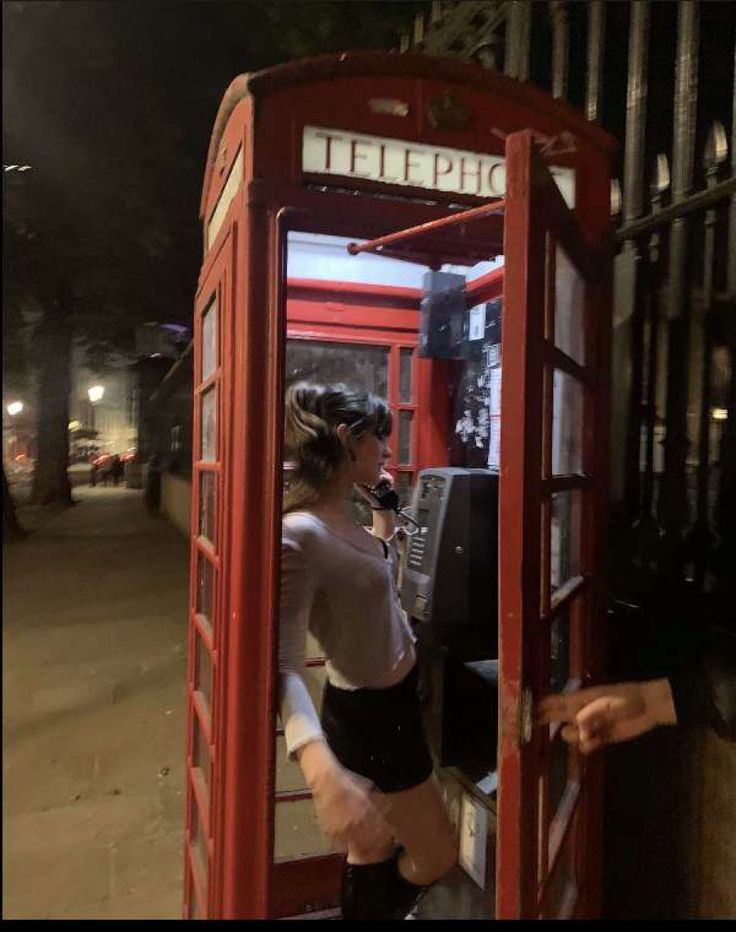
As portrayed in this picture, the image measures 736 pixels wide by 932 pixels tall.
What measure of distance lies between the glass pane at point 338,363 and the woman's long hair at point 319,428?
0.86 meters

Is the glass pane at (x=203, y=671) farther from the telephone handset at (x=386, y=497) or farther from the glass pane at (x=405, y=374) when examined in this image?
the glass pane at (x=405, y=374)

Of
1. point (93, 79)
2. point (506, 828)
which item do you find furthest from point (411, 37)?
point (506, 828)

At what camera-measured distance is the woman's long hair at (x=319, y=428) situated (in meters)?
1.73

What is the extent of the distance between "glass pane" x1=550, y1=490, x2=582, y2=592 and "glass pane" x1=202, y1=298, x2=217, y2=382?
41.6 inches

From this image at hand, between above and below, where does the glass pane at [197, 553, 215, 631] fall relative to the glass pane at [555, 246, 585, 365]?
below

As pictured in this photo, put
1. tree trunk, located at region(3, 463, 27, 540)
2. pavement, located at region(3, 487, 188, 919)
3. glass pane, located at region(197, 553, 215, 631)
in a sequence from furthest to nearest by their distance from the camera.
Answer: pavement, located at region(3, 487, 188, 919)
glass pane, located at region(197, 553, 215, 631)
tree trunk, located at region(3, 463, 27, 540)

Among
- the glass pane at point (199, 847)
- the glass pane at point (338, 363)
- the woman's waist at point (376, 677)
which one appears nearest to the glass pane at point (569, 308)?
the woman's waist at point (376, 677)

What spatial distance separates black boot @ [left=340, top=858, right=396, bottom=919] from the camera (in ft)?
6.23

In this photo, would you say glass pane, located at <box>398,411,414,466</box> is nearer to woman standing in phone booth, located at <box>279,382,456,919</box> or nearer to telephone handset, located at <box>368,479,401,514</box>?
telephone handset, located at <box>368,479,401,514</box>

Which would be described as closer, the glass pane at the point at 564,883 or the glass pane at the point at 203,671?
the glass pane at the point at 564,883

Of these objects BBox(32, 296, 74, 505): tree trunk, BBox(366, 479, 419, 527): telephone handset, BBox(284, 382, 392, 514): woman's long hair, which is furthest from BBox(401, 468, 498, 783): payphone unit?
BBox(32, 296, 74, 505): tree trunk

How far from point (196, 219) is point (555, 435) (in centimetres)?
479

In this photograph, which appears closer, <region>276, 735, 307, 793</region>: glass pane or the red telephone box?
the red telephone box

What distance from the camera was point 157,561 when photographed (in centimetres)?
586
